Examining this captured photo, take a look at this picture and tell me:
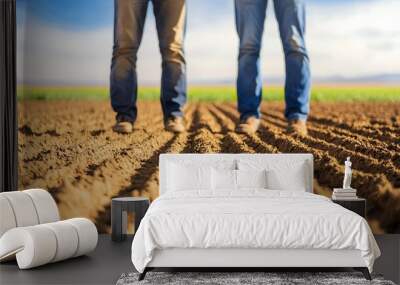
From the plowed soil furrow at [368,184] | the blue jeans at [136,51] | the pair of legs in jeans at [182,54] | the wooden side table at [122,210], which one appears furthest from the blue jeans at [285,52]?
the wooden side table at [122,210]

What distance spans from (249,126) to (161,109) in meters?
1.07

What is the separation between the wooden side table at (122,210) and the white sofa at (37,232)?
89 cm

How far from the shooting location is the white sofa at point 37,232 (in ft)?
17.9

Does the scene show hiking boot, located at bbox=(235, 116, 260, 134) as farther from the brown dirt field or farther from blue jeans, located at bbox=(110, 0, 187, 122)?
blue jeans, located at bbox=(110, 0, 187, 122)

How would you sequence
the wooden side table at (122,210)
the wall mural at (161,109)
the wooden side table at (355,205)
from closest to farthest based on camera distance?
1. the wooden side table at (355,205)
2. the wooden side table at (122,210)
3. the wall mural at (161,109)

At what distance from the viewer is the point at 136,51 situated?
25.7 ft

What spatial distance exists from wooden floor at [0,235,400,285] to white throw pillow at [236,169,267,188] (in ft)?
4.49

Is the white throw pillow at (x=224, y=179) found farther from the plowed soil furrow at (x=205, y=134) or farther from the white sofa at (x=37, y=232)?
the white sofa at (x=37, y=232)

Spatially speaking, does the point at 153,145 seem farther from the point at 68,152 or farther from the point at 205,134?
the point at 68,152

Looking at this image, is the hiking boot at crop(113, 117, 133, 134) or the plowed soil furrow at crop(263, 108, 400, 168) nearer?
the plowed soil furrow at crop(263, 108, 400, 168)

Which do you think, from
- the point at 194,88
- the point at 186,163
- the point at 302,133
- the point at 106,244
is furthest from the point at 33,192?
the point at 302,133

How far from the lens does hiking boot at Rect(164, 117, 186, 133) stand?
7812 millimetres

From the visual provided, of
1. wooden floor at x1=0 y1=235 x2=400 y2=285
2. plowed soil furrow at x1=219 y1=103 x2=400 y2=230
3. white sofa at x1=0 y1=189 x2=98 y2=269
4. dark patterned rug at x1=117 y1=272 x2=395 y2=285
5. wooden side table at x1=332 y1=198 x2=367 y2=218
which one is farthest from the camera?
plowed soil furrow at x1=219 y1=103 x2=400 y2=230

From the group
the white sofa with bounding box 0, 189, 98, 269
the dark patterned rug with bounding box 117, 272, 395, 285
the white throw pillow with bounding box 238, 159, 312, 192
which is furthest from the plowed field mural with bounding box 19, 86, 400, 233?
the dark patterned rug with bounding box 117, 272, 395, 285
